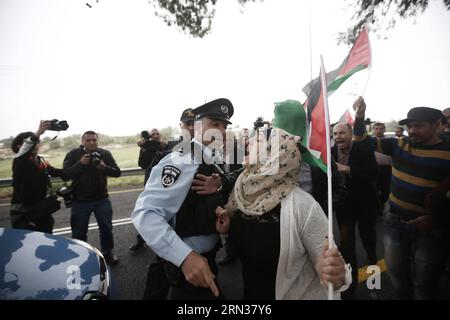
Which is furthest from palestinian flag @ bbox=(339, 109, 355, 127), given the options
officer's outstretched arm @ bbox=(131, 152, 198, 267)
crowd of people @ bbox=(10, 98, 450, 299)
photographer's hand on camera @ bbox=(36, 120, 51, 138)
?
photographer's hand on camera @ bbox=(36, 120, 51, 138)

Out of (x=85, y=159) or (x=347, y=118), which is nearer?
(x=347, y=118)

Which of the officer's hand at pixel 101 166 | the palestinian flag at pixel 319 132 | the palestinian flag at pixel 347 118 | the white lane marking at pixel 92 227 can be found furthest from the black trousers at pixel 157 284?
the white lane marking at pixel 92 227

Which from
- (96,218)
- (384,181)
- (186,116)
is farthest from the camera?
(384,181)

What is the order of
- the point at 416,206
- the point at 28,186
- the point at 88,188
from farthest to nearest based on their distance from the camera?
the point at 88,188
the point at 28,186
the point at 416,206

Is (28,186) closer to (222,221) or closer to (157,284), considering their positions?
(157,284)

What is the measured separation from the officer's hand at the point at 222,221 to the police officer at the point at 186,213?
56 mm

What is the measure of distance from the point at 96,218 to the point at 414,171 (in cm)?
384

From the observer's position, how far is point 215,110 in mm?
1617

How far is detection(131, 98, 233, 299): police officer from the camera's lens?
116 cm

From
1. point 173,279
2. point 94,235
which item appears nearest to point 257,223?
point 173,279

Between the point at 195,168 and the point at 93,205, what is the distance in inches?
104

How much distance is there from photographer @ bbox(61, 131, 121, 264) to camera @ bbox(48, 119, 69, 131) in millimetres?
310

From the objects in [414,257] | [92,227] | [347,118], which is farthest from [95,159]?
[414,257]

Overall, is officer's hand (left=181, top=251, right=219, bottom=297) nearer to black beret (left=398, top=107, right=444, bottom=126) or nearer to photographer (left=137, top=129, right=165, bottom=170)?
black beret (left=398, top=107, right=444, bottom=126)
